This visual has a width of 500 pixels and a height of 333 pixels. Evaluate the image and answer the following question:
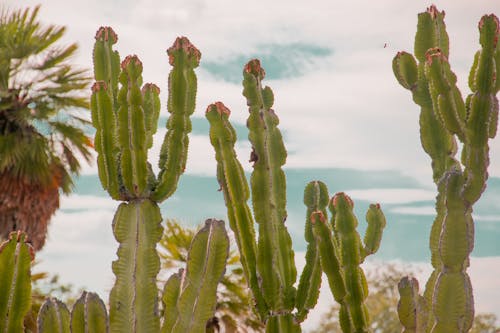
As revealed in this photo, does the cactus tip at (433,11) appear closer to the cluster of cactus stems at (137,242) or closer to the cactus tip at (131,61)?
the cluster of cactus stems at (137,242)

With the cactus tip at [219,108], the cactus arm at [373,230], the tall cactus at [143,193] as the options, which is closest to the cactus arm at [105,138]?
the tall cactus at [143,193]

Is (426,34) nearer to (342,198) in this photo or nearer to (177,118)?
(342,198)

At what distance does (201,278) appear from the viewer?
13.2ft

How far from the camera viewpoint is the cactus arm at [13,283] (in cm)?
430

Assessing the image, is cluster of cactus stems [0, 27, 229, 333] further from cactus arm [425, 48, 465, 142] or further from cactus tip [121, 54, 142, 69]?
cactus arm [425, 48, 465, 142]

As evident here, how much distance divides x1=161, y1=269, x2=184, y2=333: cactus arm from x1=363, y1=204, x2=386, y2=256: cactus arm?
4.14 feet

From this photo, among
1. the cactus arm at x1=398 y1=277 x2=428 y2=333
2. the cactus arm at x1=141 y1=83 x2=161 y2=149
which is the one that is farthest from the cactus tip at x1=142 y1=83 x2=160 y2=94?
the cactus arm at x1=398 y1=277 x2=428 y2=333

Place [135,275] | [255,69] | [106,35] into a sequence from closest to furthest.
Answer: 1. [135,275]
2. [255,69]
3. [106,35]

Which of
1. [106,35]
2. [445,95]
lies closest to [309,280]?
[445,95]

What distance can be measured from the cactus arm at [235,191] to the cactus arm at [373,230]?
0.79 metres

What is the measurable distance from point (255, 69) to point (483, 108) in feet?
4.45

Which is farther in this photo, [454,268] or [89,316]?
A: [89,316]

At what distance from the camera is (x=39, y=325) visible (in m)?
4.27

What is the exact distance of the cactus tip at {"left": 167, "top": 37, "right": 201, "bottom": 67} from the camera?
4.45m
